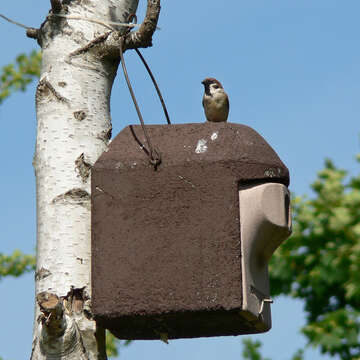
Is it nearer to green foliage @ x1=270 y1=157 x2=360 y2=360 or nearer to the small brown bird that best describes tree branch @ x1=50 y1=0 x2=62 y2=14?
the small brown bird

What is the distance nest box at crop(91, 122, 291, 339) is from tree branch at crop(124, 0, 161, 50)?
0.35 meters

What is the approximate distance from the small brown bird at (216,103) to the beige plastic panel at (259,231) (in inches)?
21.3

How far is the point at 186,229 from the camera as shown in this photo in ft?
8.00

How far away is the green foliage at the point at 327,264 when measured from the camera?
20.6 ft

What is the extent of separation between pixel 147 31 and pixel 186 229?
73 cm

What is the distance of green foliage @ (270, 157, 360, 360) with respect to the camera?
6.28m

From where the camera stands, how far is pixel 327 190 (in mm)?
6551

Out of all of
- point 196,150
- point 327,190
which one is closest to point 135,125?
point 196,150

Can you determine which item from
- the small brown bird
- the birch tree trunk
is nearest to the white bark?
the birch tree trunk

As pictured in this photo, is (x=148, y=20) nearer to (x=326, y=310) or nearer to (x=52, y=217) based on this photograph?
(x=52, y=217)

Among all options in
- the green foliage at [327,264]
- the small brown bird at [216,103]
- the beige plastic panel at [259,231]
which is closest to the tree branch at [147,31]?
the small brown bird at [216,103]

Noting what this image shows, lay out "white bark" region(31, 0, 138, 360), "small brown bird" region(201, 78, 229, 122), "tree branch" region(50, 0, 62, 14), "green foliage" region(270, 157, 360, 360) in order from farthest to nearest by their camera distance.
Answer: "green foliage" region(270, 157, 360, 360), "small brown bird" region(201, 78, 229, 122), "tree branch" region(50, 0, 62, 14), "white bark" region(31, 0, 138, 360)

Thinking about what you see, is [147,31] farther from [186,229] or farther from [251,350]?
[251,350]

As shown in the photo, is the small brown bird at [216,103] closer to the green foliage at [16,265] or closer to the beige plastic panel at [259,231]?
the beige plastic panel at [259,231]
